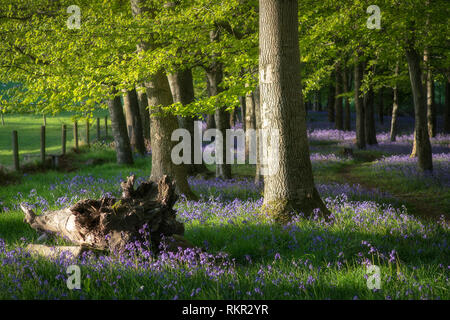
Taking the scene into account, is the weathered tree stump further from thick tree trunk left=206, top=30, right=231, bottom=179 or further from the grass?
the grass

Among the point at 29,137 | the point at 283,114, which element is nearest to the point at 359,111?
the point at 283,114

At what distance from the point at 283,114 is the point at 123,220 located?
122 inches

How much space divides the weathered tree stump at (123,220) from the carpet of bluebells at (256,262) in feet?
0.70

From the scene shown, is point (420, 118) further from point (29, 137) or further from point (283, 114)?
point (29, 137)

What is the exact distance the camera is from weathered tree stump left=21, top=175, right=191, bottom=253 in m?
5.13

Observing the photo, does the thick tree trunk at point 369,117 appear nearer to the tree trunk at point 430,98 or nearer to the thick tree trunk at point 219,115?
the tree trunk at point 430,98

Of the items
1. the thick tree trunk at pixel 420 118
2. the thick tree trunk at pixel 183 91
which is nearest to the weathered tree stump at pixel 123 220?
the thick tree trunk at pixel 183 91

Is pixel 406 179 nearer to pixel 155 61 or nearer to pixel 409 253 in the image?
pixel 409 253

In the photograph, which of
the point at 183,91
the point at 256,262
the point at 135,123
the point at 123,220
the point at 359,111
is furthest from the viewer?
the point at 359,111

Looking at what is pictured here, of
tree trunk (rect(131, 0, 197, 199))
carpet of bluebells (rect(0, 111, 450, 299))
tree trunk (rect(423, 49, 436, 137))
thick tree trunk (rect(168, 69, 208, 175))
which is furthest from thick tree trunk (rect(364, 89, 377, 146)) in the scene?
tree trunk (rect(131, 0, 197, 199))

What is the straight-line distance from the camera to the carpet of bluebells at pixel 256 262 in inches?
150

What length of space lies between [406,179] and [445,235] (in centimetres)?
699

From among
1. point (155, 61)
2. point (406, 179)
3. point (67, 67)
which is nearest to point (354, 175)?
point (406, 179)

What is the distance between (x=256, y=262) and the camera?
503cm
